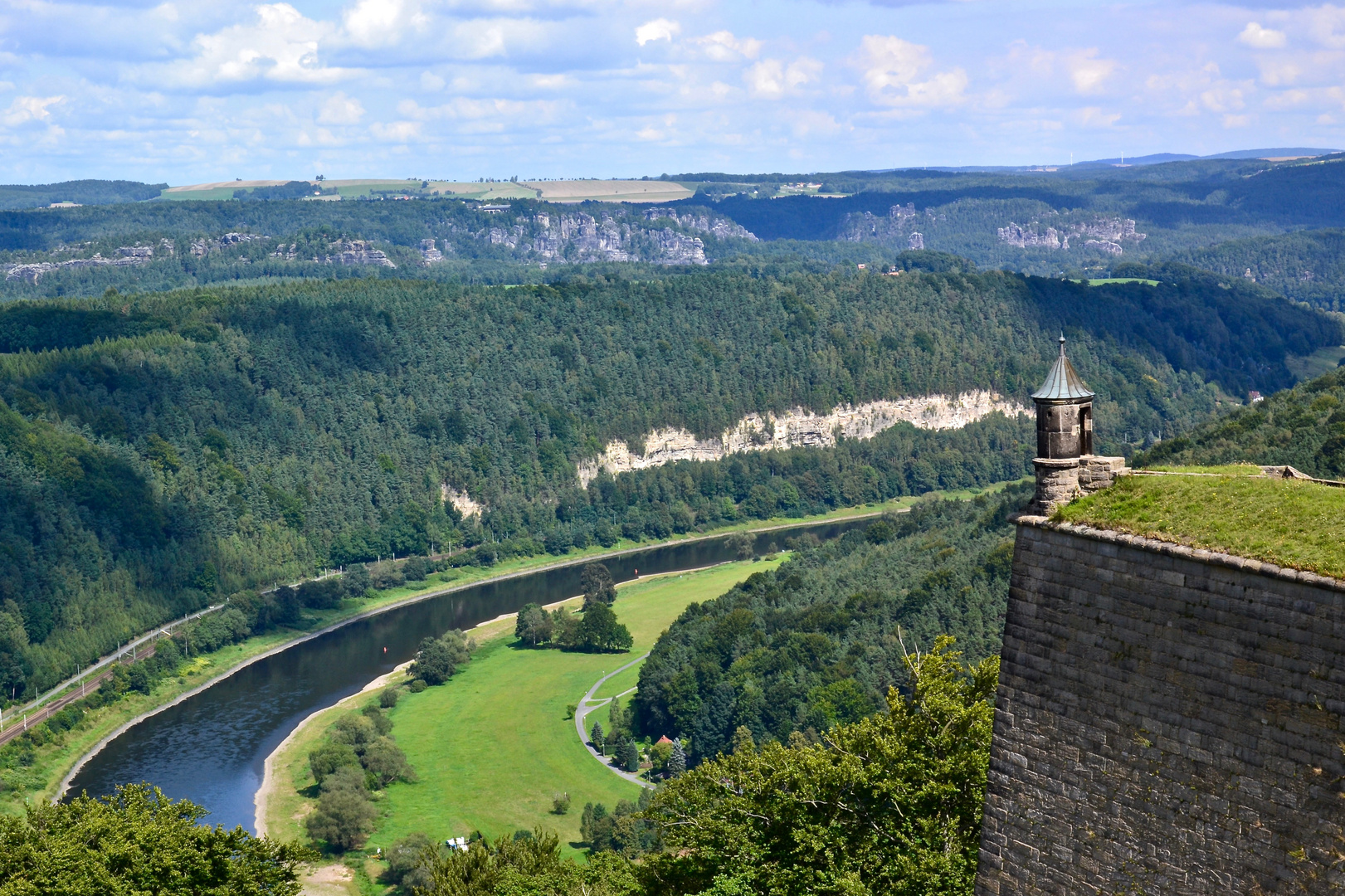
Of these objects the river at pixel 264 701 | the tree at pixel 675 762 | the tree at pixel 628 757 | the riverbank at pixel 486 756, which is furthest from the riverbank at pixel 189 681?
the tree at pixel 675 762

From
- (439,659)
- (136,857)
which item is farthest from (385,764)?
(136,857)

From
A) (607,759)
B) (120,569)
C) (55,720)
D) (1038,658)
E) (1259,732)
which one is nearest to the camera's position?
(1259,732)

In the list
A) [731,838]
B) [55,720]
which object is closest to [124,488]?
[55,720]

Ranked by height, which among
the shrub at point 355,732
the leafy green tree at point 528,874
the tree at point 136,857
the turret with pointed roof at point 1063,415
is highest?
the turret with pointed roof at point 1063,415

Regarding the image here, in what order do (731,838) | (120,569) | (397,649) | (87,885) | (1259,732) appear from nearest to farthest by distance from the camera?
(1259,732) < (731,838) < (87,885) < (397,649) < (120,569)

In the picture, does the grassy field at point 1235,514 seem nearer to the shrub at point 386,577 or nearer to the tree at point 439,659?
the tree at point 439,659

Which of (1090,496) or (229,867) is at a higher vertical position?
(1090,496)

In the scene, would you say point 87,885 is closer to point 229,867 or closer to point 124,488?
point 229,867
